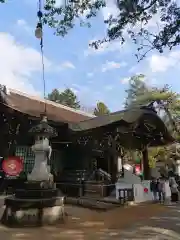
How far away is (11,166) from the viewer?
14.6 metres

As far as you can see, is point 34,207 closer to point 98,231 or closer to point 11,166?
point 98,231

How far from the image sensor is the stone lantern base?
8.45m

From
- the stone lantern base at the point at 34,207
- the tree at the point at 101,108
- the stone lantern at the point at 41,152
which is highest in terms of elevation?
the tree at the point at 101,108

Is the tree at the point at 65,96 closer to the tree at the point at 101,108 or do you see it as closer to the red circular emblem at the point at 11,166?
the tree at the point at 101,108

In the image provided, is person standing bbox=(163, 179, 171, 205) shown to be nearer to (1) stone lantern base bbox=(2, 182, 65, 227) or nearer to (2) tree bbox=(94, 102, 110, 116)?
(1) stone lantern base bbox=(2, 182, 65, 227)

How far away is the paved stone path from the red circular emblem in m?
5.87

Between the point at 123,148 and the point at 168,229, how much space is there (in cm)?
1070

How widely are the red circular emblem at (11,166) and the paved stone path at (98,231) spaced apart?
5868mm

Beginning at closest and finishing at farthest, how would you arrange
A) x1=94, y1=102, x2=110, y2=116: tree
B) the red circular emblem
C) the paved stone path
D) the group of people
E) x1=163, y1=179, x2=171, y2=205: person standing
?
the paved stone path
the red circular emblem
the group of people
x1=163, y1=179, x2=171, y2=205: person standing
x1=94, y1=102, x2=110, y2=116: tree

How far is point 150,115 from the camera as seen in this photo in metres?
15.2

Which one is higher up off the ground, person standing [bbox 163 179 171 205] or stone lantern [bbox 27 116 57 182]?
stone lantern [bbox 27 116 57 182]

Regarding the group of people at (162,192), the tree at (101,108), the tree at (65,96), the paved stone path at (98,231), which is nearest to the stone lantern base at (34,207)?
the paved stone path at (98,231)

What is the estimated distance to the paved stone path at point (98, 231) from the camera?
23.9 feet

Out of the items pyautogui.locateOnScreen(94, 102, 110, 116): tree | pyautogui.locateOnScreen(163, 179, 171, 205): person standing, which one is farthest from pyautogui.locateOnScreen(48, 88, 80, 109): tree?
pyautogui.locateOnScreen(163, 179, 171, 205): person standing
